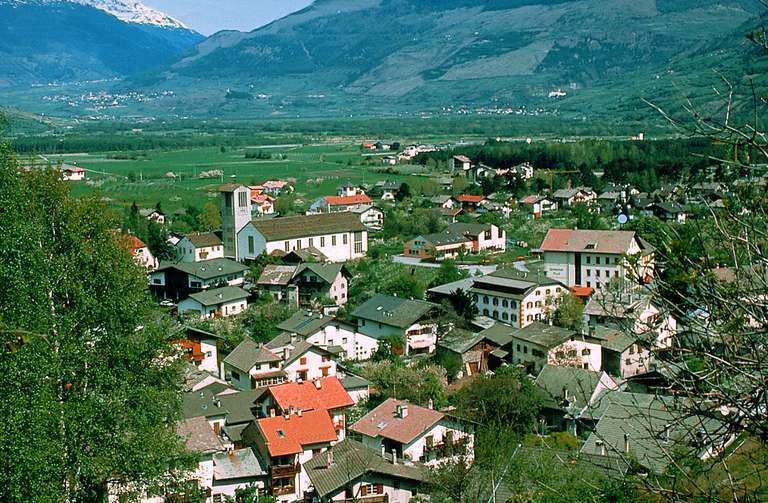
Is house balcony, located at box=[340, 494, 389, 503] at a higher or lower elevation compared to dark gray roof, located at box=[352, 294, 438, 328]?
lower

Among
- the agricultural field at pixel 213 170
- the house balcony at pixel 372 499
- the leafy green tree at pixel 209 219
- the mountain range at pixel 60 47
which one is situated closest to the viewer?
the house balcony at pixel 372 499

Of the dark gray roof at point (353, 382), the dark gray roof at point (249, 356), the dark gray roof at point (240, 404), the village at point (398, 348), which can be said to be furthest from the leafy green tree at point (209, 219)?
the dark gray roof at point (240, 404)

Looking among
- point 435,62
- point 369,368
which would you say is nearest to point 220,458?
point 369,368

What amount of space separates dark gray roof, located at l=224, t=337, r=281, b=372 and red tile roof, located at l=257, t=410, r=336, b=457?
2.55m

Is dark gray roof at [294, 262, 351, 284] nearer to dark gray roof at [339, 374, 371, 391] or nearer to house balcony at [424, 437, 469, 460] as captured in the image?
dark gray roof at [339, 374, 371, 391]

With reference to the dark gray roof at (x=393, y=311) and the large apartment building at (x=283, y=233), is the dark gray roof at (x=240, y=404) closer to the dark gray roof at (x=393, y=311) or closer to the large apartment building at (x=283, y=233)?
the dark gray roof at (x=393, y=311)

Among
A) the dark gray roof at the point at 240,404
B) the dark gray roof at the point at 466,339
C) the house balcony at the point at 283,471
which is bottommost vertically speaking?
the dark gray roof at the point at 466,339

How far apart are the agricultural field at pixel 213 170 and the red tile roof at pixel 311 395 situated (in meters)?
17.8

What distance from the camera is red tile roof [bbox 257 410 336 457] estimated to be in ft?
30.0

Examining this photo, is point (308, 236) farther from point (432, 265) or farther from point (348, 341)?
point (348, 341)

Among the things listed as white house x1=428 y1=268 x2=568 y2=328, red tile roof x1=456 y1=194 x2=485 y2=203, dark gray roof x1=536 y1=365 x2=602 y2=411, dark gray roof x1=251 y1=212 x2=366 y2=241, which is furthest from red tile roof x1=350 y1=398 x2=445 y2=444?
red tile roof x1=456 y1=194 x2=485 y2=203

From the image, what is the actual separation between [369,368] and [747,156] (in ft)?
36.5

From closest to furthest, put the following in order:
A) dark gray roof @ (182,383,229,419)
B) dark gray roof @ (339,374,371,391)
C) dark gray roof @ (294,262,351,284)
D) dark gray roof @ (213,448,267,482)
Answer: dark gray roof @ (213,448,267,482)
dark gray roof @ (182,383,229,419)
dark gray roof @ (339,374,371,391)
dark gray roof @ (294,262,351,284)

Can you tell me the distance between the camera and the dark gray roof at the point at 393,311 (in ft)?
47.5
